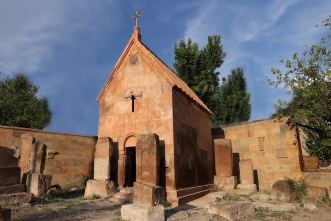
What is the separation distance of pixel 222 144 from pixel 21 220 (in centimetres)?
756

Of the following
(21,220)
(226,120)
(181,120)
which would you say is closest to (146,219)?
(21,220)

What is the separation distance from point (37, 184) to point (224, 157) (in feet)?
22.5

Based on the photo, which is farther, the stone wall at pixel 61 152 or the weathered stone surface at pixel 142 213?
the stone wall at pixel 61 152

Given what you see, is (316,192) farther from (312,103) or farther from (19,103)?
(19,103)

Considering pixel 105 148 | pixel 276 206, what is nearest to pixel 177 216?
pixel 276 206

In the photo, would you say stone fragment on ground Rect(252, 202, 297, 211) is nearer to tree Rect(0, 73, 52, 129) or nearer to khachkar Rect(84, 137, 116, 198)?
khachkar Rect(84, 137, 116, 198)

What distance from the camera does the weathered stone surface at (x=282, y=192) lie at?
819cm

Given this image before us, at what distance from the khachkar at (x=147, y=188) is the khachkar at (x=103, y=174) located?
4.06 feet

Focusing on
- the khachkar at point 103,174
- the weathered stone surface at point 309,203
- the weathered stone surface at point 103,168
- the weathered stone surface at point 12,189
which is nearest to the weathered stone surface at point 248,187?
the weathered stone surface at point 309,203

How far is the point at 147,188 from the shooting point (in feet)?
20.4

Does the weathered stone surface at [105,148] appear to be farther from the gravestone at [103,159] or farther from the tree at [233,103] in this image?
the tree at [233,103]

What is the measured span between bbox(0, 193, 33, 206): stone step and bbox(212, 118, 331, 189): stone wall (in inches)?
349

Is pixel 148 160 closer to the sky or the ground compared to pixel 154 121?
closer to the ground

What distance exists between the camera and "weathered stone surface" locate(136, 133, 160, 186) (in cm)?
753
